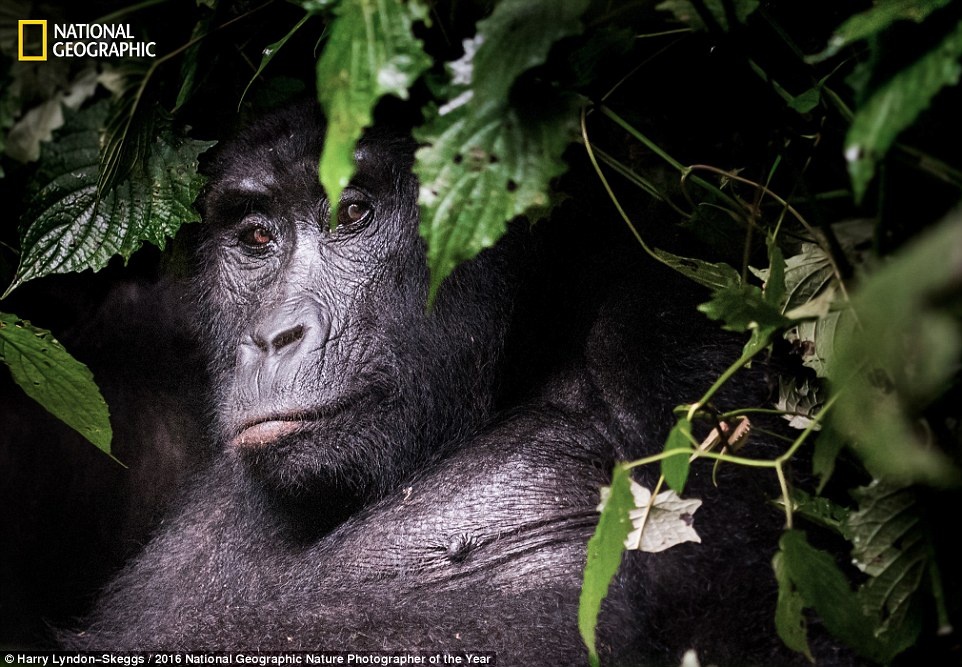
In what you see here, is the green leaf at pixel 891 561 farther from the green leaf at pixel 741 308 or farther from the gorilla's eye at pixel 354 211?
the gorilla's eye at pixel 354 211

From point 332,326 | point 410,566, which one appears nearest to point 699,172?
point 332,326

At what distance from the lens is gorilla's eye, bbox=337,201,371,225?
152 centimetres

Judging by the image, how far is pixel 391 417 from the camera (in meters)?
1.46

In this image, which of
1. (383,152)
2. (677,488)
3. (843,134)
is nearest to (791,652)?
(677,488)

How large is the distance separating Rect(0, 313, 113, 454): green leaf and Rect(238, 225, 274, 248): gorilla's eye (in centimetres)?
48

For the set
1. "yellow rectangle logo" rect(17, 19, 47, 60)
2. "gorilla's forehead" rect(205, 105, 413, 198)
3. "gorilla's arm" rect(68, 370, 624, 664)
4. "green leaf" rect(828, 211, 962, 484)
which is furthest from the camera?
"gorilla's forehead" rect(205, 105, 413, 198)

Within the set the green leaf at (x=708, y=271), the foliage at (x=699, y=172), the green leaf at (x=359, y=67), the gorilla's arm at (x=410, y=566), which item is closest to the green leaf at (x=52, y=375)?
the foliage at (x=699, y=172)

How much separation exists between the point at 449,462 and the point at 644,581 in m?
0.45

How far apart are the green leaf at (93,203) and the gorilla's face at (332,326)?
0.25 m

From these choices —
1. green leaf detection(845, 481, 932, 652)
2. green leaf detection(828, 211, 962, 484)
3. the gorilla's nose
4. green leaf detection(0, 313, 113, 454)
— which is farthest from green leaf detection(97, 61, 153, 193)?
green leaf detection(845, 481, 932, 652)

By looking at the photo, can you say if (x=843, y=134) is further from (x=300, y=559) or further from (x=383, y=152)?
(x=300, y=559)

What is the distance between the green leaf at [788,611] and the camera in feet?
2.74

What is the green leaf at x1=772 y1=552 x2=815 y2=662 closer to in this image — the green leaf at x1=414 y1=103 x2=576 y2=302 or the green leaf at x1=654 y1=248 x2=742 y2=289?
the green leaf at x1=654 y1=248 x2=742 y2=289

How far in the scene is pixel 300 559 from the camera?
1488 millimetres
